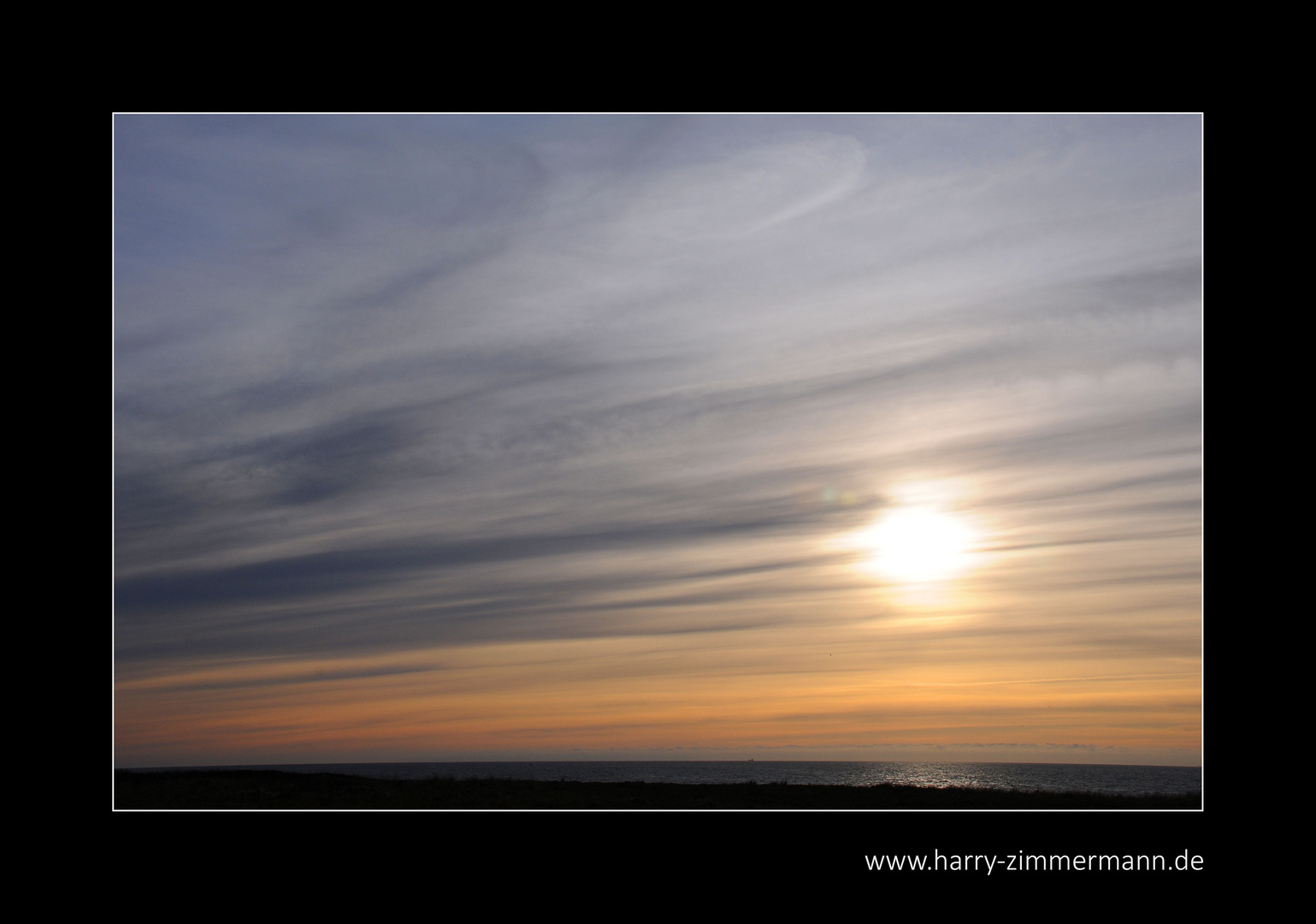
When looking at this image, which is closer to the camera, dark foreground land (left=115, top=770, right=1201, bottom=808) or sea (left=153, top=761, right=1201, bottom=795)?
dark foreground land (left=115, top=770, right=1201, bottom=808)

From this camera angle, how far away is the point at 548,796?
1024 inches

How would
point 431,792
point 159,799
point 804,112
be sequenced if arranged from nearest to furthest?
point 804,112 < point 159,799 < point 431,792

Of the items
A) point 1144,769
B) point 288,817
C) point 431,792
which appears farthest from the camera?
point 1144,769

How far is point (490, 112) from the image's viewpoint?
14070 mm

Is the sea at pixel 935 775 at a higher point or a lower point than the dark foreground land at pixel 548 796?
lower

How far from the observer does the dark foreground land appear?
24.8m

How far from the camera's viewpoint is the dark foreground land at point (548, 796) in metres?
24.8

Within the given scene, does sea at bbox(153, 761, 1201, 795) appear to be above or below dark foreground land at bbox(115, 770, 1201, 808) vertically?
below

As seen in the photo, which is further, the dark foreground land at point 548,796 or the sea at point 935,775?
the sea at point 935,775

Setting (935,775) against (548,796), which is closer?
(548,796)

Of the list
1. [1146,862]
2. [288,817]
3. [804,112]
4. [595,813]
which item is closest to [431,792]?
[288,817]
